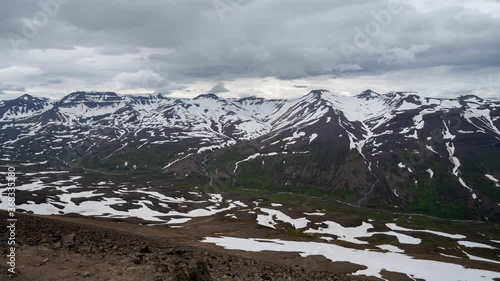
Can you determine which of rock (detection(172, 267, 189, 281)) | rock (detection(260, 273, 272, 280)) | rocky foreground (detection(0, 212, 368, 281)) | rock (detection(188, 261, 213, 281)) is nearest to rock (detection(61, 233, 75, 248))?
rocky foreground (detection(0, 212, 368, 281))

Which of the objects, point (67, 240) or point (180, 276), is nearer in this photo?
point (180, 276)

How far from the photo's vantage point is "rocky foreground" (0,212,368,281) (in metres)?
16.0

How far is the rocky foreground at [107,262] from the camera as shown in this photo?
52.5 ft

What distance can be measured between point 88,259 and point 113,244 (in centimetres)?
409

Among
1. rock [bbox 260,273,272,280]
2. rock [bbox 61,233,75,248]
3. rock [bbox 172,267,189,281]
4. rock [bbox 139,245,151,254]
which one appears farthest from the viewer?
rock [bbox 139,245,151,254]

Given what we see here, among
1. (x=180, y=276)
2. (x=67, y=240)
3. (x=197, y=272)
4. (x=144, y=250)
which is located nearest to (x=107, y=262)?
(x=144, y=250)

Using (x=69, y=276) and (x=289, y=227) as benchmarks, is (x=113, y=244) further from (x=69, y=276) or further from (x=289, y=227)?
(x=289, y=227)

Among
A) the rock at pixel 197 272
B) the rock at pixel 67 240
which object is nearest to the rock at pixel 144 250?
the rock at pixel 67 240

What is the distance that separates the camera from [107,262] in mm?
18422

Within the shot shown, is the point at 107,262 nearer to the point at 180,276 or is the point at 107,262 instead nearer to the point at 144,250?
the point at 144,250

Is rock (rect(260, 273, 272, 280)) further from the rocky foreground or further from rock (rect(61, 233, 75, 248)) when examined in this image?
rock (rect(61, 233, 75, 248))

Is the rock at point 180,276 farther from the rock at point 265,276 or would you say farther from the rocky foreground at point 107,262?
the rock at point 265,276

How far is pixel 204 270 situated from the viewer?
15.9 metres

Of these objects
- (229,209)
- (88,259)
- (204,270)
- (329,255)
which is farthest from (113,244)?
(229,209)
